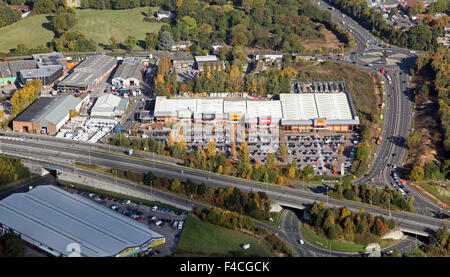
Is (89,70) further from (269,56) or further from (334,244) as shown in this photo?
(334,244)

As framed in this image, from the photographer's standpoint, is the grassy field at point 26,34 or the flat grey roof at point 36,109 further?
the grassy field at point 26,34

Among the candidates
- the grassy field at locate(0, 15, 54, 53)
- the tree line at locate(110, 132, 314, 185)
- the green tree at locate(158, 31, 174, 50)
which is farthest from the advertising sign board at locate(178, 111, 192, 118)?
the grassy field at locate(0, 15, 54, 53)

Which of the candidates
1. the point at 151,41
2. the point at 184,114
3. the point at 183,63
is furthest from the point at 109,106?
the point at 151,41

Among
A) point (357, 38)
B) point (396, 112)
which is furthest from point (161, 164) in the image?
point (357, 38)

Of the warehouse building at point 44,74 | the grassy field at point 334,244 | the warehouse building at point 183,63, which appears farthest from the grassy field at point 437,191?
the warehouse building at point 44,74

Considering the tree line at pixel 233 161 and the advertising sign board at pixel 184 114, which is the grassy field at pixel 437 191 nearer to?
the tree line at pixel 233 161

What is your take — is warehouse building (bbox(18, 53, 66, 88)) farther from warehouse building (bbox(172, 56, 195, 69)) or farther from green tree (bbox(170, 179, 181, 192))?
green tree (bbox(170, 179, 181, 192))
